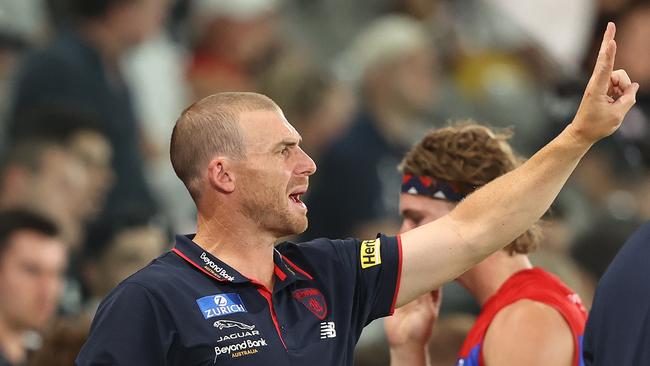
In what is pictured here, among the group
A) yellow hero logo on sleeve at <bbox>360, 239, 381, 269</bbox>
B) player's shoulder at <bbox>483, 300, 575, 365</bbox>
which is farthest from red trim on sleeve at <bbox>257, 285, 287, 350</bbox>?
player's shoulder at <bbox>483, 300, 575, 365</bbox>

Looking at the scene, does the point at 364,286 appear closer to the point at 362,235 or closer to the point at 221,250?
the point at 221,250

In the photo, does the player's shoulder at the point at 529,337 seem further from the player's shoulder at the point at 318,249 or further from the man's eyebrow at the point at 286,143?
the man's eyebrow at the point at 286,143

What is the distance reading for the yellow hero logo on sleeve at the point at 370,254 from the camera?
362 centimetres

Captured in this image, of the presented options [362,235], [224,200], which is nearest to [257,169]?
[224,200]

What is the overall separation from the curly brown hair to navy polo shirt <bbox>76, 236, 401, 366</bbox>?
607 millimetres

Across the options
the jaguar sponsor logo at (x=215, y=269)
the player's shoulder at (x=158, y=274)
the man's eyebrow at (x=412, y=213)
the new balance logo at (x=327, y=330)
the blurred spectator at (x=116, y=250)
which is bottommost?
the blurred spectator at (x=116, y=250)

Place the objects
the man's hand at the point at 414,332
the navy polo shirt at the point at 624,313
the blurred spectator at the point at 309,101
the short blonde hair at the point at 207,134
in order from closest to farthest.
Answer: the navy polo shirt at the point at 624,313 < the short blonde hair at the point at 207,134 < the man's hand at the point at 414,332 < the blurred spectator at the point at 309,101

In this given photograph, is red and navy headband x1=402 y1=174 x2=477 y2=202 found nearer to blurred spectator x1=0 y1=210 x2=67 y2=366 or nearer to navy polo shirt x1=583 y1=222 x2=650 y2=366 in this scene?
navy polo shirt x1=583 y1=222 x2=650 y2=366

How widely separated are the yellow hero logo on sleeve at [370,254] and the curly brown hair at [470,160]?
0.63 metres

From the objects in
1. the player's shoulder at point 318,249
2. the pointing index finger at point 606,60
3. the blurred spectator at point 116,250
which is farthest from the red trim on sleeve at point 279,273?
the blurred spectator at point 116,250

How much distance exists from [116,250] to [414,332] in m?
3.52

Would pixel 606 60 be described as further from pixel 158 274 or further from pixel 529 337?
pixel 158 274

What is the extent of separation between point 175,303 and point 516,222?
0.96m

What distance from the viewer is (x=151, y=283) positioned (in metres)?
3.30
